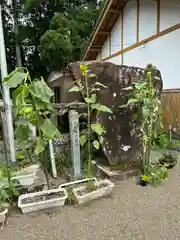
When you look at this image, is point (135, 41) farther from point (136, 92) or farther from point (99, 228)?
Answer: point (99, 228)

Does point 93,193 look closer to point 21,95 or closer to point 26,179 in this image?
point 26,179

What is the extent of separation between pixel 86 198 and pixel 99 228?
0.48 metres

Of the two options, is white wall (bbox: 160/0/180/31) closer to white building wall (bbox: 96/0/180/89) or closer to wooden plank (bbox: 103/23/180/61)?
white building wall (bbox: 96/0/180/89)

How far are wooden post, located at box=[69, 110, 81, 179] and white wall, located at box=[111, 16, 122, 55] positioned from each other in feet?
19.6

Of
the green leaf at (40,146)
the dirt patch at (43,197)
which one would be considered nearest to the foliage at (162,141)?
the dirt patch at (43,197)

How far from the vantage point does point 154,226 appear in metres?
2.01

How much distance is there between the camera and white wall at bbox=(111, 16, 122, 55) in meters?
7.96

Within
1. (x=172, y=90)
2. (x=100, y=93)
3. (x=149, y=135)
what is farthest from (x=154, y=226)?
(x=172, y=90)

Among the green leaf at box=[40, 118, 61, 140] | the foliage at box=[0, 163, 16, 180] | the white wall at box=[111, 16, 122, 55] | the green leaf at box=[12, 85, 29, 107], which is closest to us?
the green leaf at box=[12, 85, 29, 107]

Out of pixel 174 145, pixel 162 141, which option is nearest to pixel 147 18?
pixel 162 141

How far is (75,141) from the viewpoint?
3.03 m

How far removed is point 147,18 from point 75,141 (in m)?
5.33

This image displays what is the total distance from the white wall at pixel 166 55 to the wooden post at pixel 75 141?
3784mm

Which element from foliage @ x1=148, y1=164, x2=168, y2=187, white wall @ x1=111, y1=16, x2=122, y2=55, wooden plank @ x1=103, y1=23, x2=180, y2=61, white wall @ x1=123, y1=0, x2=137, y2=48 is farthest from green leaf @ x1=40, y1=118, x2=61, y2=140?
white wall @ x1=111, y1=16, x2=122, y2=55
